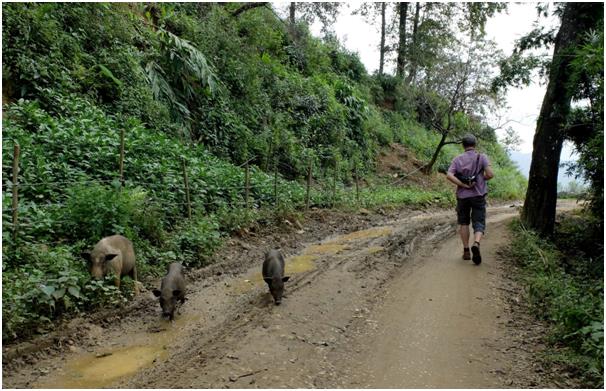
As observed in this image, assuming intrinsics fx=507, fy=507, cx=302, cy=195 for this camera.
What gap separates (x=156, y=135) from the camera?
11.7m

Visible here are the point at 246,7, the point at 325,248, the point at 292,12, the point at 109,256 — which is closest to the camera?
the point at 109,256

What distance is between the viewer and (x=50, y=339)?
191 inches

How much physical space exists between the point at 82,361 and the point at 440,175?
70.5 ft

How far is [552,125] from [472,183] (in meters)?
3.94

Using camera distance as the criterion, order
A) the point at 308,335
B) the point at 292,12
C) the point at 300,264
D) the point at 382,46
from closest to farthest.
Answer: the point at 308,335 → the point at 300,264 → the point at 292,12 → the point at 382,46

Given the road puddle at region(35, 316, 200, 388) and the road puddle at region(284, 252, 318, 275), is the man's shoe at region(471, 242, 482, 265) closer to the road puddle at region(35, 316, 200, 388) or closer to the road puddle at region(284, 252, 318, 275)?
the road puddle at region(284, 252, 318, 275)

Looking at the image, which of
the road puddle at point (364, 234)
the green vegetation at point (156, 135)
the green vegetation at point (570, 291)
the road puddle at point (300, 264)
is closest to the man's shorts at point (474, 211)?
the green vegetation at point (570, 291)

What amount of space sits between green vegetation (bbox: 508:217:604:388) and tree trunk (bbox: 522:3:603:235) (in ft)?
1.76

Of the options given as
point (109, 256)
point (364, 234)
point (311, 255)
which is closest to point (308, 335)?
point (109, 256)

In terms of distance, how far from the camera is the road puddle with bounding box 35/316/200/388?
13.6 ft

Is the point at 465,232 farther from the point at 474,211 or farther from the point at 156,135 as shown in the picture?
the point at 156,135

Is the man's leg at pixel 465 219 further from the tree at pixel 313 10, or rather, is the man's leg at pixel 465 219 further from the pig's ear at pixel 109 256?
the tree at pixel 313 10

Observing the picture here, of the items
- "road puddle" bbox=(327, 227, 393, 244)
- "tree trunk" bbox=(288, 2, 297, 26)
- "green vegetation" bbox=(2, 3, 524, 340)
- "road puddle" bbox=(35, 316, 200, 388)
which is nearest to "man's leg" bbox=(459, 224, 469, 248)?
"road puddle" bbox=(327, 227, 393, 244)

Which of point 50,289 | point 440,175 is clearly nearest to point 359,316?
point 50,289
